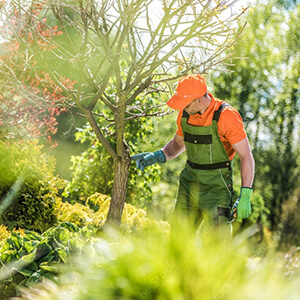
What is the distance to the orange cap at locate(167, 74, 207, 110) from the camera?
3.14 m

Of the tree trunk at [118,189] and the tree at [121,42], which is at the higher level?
the tree at [121,42]

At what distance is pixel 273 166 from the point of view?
973cm

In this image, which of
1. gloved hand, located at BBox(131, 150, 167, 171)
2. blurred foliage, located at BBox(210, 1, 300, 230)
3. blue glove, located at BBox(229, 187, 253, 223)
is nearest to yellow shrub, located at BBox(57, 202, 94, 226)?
gloved hand, located at BBox(131, 150, 167, 171)

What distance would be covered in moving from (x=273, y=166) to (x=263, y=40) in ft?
11.9

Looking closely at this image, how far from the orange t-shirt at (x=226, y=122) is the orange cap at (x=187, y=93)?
0.65 ft

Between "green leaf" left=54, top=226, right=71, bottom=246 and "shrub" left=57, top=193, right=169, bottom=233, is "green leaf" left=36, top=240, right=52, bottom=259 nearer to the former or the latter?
"green leaf" left=54, top=226, right=71, bottom=246

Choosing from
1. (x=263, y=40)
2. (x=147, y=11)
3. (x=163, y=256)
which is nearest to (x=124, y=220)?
(x=147, y=11)

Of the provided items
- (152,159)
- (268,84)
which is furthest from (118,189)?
(268,84)

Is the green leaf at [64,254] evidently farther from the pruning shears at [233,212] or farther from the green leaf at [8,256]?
the pruning shears at [233,212]

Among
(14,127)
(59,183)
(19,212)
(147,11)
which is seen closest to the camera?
(147,11)

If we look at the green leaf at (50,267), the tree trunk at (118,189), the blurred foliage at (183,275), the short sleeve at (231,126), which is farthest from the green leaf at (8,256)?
the short sleeve at (231,126)

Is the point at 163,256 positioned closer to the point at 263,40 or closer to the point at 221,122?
the point at 221,122

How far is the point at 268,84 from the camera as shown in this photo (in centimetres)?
1086

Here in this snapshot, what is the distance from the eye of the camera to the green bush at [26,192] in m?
4.87
